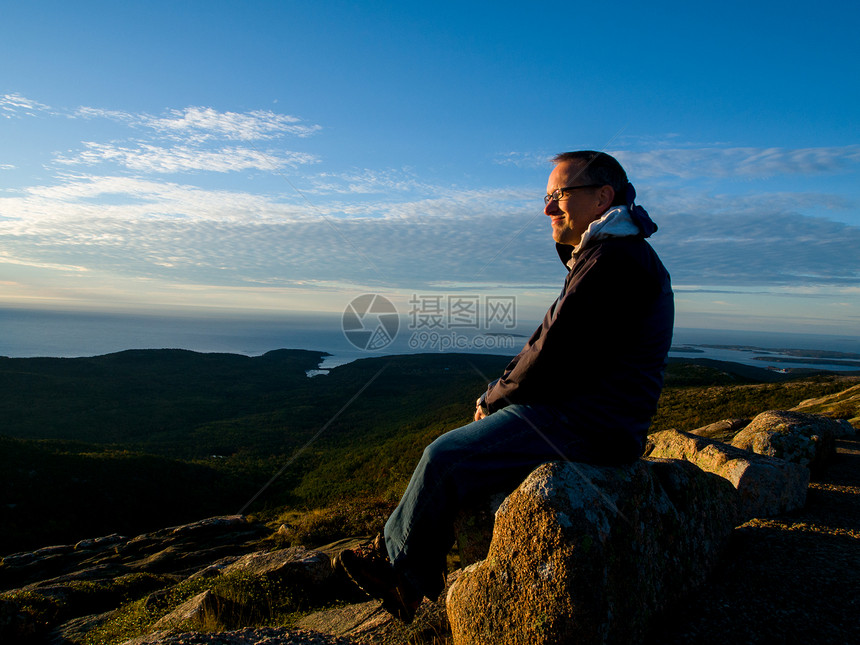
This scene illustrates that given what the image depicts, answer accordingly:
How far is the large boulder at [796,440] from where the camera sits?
24.5ft

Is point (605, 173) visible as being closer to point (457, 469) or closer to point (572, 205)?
point (572, 205)

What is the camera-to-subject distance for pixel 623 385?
304cm

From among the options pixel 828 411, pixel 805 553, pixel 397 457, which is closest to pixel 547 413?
pixel 805 553

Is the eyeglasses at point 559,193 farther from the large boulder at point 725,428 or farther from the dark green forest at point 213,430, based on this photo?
the dark green forest at point 213,430

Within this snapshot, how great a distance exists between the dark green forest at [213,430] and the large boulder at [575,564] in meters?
14.4

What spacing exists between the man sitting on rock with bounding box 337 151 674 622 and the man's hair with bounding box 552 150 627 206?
0.45 ft

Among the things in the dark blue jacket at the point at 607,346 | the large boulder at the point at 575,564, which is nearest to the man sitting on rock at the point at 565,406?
the dark blue jacket at the point at 607,346

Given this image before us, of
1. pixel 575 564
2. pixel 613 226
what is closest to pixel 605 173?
pixel 613 226

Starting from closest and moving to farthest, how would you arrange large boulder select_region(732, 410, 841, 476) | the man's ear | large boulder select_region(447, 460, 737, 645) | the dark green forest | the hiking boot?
large boulder select_region(447, 460, 737, 645) → the hiking boot → the man's ear → large boulder select_region(732, 410, 841, 476) → the dark green forest

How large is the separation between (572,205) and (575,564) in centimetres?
249

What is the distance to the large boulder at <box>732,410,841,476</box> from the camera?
7.46 m

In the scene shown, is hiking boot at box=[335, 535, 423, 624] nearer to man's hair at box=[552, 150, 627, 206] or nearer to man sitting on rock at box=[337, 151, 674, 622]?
man sitting on rock at box=[337, 151, 674, 622]

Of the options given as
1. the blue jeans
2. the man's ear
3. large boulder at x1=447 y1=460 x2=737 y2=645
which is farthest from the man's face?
large boulder at x1=447 y1=460 x2=737 y2=645

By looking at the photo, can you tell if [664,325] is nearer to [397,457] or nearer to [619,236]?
[619,236]
